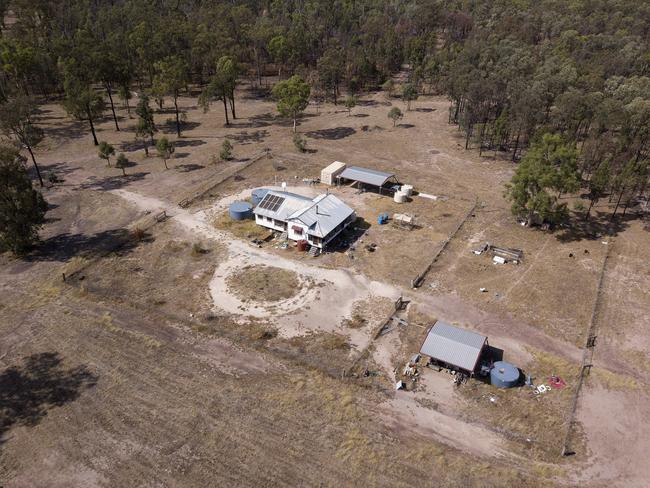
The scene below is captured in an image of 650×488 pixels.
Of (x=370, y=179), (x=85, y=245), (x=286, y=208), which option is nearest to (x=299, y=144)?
(x=370, y=179)

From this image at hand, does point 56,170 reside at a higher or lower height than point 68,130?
lower

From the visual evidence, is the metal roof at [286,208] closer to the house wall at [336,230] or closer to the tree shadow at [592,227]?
the house wall at [336,230]

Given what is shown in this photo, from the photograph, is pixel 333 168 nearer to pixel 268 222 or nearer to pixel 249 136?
pixel 268 222

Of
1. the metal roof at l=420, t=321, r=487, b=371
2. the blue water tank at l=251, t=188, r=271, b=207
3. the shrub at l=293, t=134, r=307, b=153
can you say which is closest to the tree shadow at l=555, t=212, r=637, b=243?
the metal roof at l=420, t=321, r=487, b=371

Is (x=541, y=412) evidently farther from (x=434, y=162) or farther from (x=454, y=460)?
(x=434, y=162)

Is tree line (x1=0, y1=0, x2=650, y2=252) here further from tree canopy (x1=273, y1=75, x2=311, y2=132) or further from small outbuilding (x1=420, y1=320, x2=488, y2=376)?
small outbuilding (x1=420, y1=320, x2=488, y2=376)

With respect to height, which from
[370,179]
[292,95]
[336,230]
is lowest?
[336,230]
